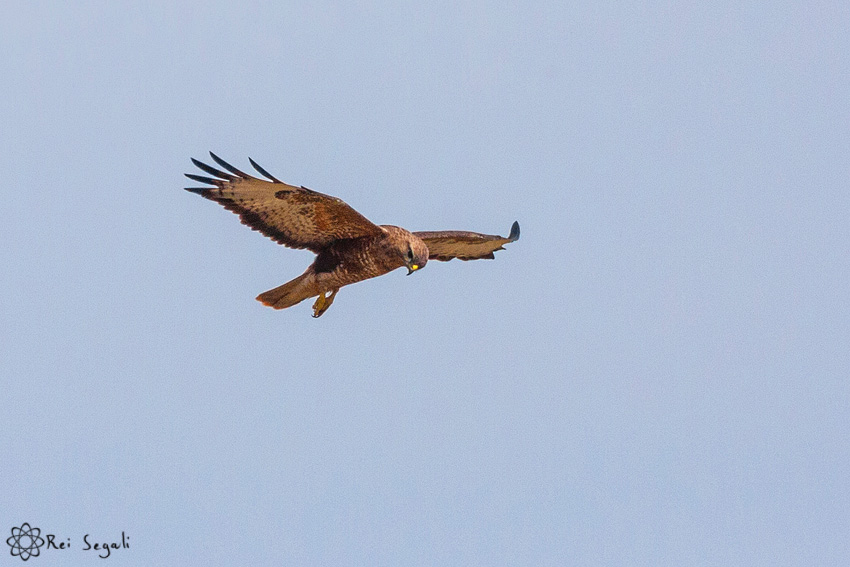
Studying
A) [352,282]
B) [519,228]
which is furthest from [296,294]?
[519,228]

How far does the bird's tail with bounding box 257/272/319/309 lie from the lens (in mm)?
13922

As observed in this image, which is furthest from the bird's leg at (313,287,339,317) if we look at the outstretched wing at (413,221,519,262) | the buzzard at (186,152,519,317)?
the outstretched wing at (413,221,519,262)

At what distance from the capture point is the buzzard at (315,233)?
12.6 m

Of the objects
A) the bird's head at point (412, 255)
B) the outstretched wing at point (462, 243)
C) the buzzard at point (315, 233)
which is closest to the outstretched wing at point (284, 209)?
the buzzard at point (315, 233)

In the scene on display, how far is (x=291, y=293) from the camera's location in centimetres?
1409

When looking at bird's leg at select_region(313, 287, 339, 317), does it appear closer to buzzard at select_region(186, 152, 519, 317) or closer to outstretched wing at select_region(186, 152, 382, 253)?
buzzard at select_region(186, 152, 519, 317)

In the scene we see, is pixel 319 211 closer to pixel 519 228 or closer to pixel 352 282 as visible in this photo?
pixel 352 282

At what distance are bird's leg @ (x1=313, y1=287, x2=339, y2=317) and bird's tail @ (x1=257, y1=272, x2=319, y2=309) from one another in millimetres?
82

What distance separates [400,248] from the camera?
1315 centimetres

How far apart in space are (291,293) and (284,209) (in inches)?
54.4

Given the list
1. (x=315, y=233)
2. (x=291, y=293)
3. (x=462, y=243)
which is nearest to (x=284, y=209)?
(x=315, y=233)

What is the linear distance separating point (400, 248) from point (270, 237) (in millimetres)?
1418

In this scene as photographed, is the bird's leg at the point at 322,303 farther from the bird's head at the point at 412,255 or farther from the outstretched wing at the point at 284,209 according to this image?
the bird's head at the point at 412,255

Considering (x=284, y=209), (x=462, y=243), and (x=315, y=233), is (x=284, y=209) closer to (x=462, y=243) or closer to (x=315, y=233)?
(x=315, y=233)
